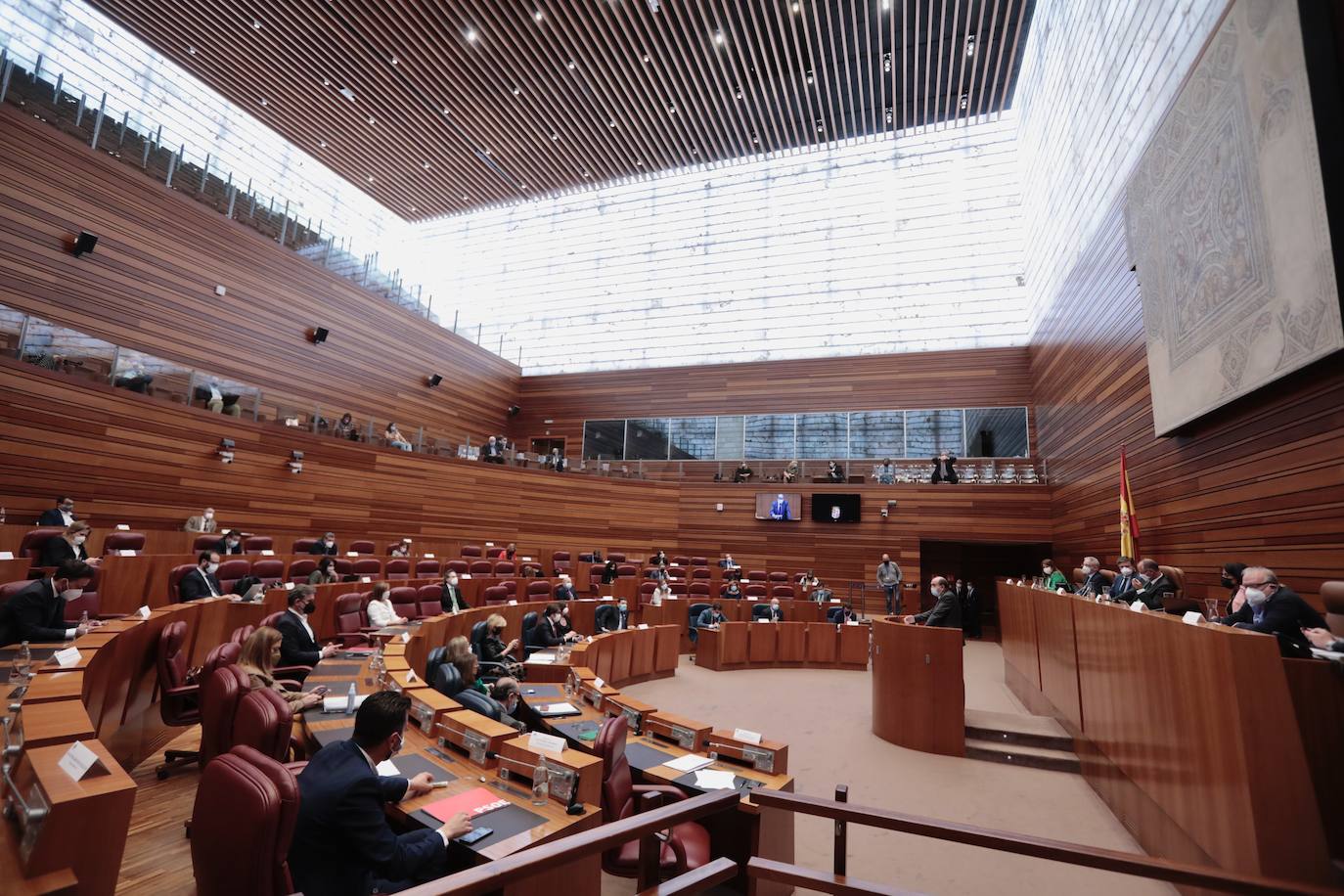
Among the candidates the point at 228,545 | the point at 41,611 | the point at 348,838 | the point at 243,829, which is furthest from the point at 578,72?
the point at 243,829

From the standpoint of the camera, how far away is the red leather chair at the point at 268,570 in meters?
6.53

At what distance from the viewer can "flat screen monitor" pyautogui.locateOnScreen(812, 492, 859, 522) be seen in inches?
546

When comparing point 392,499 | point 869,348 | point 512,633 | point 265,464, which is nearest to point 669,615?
point 512,633

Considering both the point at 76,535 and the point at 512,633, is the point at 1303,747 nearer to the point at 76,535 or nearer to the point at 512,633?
the point at 512,633

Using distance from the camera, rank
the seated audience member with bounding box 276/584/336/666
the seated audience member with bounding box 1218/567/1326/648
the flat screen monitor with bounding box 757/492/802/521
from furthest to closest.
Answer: the flat screen monitor with bounding box 757/492/802/521, the seated audience member with bounding box 276/584/336/666, the seated audience member with bounding box 1218/567/1326/648

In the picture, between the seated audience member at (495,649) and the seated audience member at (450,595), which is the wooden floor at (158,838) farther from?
the seated audience member at (450,595)

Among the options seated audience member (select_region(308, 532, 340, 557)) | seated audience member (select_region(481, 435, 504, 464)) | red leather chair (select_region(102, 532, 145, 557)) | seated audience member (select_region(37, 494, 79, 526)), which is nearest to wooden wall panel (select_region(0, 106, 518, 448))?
seated audience member (select_region(481, 435, 504, 464))

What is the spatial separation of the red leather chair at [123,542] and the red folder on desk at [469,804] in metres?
5.89

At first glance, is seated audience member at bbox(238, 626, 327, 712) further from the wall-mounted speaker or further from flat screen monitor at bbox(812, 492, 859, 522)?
flat screen monitor at bbox(812, 492, 859, 522)

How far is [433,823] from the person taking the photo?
7.19 ft

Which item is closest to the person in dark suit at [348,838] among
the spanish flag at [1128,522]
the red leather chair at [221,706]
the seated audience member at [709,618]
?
the red leather chair at [221,706]

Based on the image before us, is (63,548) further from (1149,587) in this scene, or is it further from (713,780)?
(1149,587)

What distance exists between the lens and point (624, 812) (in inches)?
103

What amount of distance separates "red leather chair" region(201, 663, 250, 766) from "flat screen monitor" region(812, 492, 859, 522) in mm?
12464
